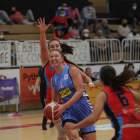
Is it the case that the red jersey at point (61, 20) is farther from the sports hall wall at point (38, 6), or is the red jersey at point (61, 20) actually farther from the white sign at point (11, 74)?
the white sign at point (11, 74)

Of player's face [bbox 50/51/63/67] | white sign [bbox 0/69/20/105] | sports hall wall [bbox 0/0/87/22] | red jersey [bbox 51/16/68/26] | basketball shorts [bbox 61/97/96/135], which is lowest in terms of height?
white sign [bbox 0/69/20/105]

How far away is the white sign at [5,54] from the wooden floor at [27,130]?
80.0 inches

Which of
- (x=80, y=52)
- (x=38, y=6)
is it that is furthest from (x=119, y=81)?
(x=38, y=6)

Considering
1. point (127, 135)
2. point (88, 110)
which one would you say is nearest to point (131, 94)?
point (127, 135)

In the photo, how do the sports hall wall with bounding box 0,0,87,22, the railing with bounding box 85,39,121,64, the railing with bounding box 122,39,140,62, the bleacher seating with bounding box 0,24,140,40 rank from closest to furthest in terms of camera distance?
the railing with bounding box 85,39,121,64
the railing with bounding box 122,39,140,62
the bleacher seating with bounding box 0,24,140,40
the sports hall wall with bounding box 0,0,87,22

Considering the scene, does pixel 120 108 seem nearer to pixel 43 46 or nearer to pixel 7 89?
pixel 43 46

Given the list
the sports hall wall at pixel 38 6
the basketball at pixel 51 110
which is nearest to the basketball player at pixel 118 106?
the basketball at pixel 51 110

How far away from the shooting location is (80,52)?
39.0ft

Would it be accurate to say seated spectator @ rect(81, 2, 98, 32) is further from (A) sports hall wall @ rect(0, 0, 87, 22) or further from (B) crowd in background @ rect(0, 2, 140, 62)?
(A) sports hall wall @ rect(0, 0, 87, 22)

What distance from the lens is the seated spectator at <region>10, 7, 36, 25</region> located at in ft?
48.3

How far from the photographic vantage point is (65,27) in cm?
1444

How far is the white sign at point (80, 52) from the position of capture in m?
11.8

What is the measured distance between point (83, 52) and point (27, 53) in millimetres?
2269

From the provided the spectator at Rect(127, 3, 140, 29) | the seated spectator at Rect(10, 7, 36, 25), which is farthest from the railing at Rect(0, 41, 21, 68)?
the spectator at Rect(127, 3, 140, 29)
